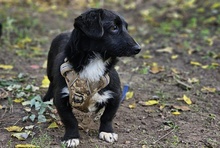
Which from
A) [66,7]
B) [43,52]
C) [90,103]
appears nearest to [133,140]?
[90,103]

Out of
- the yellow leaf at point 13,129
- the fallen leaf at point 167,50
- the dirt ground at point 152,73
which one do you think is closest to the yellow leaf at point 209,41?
the dirt ground at point 152,73

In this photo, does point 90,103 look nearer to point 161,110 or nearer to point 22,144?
point 22,144

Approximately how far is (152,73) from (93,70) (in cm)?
258

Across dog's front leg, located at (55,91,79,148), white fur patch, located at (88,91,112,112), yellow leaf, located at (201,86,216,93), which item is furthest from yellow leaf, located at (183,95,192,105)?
dog's front leg, located at (55,91,79,148)

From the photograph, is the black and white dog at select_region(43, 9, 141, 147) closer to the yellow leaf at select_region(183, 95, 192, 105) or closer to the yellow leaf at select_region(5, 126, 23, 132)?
the yellow leaf at select_region(5, 126, 23, 132)

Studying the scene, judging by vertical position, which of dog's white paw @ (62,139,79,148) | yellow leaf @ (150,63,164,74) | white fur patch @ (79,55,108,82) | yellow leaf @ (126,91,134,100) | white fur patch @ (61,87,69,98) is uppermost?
white fur patch @ (79,55,108,82)

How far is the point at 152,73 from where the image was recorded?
644cm

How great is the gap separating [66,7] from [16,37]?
466 cm

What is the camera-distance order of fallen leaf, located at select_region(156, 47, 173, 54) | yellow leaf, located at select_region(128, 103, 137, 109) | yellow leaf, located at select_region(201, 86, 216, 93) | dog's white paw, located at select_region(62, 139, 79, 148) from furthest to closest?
1. fallen leaf, located at select_region(156, 47, 173, 54)
2. yellow leaf, located at select_region(201, 86, 216, 93)
3. yellow leaf, located at select_region(128, 103, 137, 109)
4. dog's white paw, located at select_region(62, 139, 79, 148)

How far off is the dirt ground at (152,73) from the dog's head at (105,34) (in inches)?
37.8

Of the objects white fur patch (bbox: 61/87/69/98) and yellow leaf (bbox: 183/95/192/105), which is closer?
white fur patch (bbox: 61/87/69/98)

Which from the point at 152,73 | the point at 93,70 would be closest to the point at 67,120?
the point at 93,70

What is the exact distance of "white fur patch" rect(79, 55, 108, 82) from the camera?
4.00 meters

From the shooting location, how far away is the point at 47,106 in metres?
4.90
